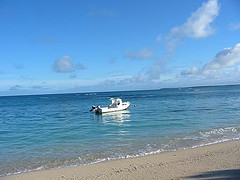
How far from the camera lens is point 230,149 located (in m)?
10.9

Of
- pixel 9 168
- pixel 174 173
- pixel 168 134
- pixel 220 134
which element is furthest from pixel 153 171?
pixel 220 134

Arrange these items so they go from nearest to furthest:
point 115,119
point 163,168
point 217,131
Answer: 1. point 163,168
2. point 217,131
3. point 115,119

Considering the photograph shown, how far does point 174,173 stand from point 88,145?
681 centimetres

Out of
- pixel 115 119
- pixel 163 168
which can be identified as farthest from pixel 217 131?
pixel 115 119

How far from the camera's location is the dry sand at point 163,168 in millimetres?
7957

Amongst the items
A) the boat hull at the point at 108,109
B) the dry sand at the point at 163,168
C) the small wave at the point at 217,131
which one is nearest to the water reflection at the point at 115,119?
the boat hull at the point at 108,109

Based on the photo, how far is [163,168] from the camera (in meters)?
8.73

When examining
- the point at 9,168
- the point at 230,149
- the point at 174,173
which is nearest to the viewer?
the point at 174,173

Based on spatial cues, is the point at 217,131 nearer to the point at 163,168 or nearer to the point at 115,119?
the point at 163,168

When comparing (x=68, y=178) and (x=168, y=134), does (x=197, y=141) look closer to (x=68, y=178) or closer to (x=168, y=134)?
(x=168, y=134)

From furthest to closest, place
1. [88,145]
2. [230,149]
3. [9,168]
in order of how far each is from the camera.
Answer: [88,145] < [230,149] < [9,168]

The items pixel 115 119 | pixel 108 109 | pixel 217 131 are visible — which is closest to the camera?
pixel 217 131

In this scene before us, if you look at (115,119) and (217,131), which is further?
(115,119)

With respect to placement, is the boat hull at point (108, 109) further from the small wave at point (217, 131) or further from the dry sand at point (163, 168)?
the dry sand at point (163, 168)
